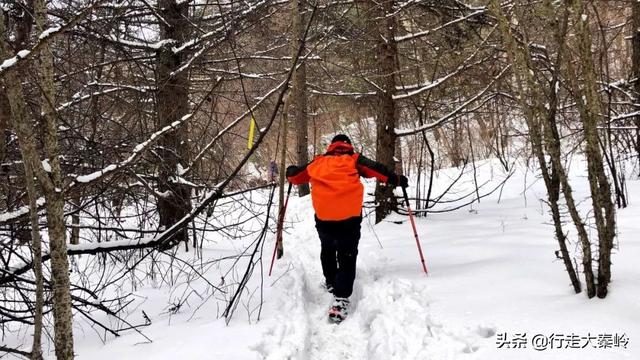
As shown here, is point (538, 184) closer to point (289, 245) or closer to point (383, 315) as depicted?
point (289, 245)

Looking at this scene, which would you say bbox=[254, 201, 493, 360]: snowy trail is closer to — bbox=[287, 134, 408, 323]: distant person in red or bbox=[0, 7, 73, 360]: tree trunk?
bbox=[287, 134, 408, 323]: distant person in red

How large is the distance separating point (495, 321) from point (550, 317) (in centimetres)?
38

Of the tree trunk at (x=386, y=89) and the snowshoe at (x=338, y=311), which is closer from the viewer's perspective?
the snowshoe at (x=338, y=311)

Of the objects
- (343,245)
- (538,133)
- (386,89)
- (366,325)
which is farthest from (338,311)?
A: (386,89)

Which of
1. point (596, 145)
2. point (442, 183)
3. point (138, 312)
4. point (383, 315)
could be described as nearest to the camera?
point (596, 145)

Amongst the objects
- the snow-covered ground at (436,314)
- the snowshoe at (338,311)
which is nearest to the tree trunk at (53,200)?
the snow-covered ground at (436,314)

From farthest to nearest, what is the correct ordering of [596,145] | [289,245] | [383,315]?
[289,245] < [383,315] < [596,145]

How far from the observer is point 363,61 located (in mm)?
9391

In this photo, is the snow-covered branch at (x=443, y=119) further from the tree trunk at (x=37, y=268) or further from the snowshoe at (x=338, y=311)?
the tree trunk at (x=37, y=268)

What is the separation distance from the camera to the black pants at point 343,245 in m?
5.13

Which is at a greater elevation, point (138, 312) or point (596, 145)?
point (596, 145)

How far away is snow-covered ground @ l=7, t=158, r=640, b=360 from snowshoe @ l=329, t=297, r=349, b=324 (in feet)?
0.26

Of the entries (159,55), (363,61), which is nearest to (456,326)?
(159,55)

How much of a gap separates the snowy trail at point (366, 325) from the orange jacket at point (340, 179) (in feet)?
3.02
